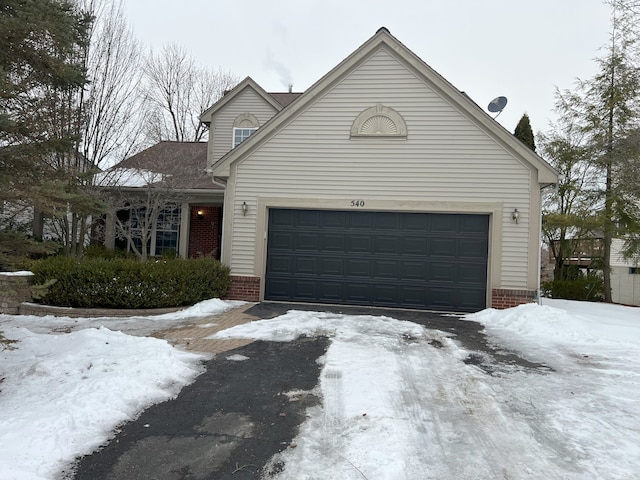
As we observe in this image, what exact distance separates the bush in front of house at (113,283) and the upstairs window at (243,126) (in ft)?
21.8

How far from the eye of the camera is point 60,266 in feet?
27.7

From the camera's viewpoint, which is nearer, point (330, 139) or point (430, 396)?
point (430, 396)

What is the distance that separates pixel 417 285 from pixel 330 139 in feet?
13.7

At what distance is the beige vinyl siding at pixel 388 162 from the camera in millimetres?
9438

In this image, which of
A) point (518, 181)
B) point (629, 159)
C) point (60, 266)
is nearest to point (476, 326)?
point (518, 181)

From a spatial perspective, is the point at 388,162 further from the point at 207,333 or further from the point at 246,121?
the point at 246,121

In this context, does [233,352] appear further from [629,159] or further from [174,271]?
[629,159]

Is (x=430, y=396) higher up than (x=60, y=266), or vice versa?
(x=60, y=266)

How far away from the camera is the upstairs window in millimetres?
14133

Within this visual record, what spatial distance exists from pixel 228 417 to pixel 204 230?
11.4 m

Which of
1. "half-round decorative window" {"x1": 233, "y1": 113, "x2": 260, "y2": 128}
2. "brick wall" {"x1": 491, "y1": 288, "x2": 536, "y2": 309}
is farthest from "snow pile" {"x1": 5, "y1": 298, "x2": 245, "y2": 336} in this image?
"half-round decorative window" {"x1": 233, "y1": 113, "x2": 260, "y2": 128}

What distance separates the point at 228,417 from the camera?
3705 millimetres

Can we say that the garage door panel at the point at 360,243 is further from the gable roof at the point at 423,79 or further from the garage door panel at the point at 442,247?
the gable roof at the point at 423,79

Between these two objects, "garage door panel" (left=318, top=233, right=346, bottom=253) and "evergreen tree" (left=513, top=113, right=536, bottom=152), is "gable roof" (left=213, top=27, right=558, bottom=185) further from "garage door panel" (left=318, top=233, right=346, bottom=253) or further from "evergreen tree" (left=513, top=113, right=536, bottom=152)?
"evergreen tree" (left=513, top=113, right=536, bottom=152)
